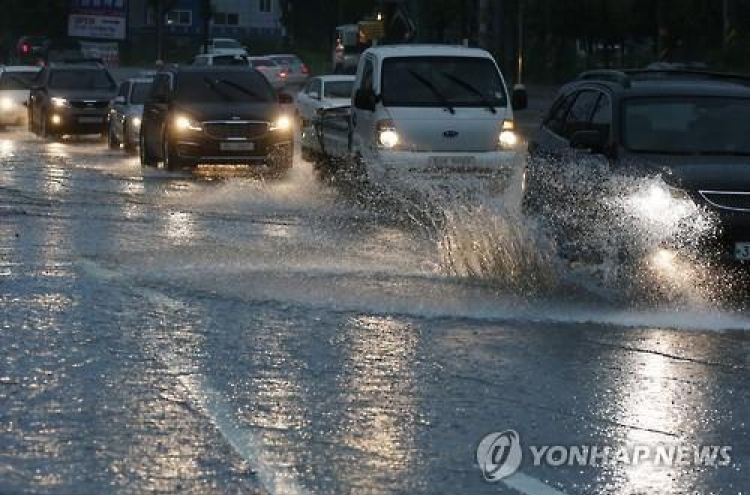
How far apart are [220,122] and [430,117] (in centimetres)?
712

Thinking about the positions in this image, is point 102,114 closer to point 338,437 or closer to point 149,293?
point 149,293

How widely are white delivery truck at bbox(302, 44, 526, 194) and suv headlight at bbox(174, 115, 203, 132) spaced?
18.4 ft

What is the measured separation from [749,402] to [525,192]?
6446 millimetres

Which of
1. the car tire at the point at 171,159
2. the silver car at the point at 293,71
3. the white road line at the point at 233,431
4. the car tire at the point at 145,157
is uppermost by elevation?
the white road line at the point at 233,431

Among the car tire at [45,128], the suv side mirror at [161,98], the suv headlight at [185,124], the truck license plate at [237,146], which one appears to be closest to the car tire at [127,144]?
the suv side mirror at [161,98]

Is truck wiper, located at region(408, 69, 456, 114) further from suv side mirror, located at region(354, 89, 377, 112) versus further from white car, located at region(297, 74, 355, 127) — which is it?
white car, located at region(297, 74, 355, 127)

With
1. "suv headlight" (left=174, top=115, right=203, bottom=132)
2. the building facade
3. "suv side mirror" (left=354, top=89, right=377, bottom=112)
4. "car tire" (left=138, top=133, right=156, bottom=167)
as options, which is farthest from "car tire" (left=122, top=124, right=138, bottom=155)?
the building facade

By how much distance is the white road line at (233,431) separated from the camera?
756 centimetres

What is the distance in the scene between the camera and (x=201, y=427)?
872cm

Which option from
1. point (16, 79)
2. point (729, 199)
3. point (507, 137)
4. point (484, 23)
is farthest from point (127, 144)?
point (729, 199)

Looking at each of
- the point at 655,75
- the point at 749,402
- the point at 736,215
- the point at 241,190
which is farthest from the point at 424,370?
the point at 241,190

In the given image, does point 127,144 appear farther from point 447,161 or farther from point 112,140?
point 447,161

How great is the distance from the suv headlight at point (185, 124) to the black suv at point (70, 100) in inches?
489

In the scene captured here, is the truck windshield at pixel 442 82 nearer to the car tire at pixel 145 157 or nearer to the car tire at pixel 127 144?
the car tire at pixel 145 157
